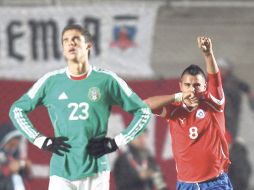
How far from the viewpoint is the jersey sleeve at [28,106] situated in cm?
557

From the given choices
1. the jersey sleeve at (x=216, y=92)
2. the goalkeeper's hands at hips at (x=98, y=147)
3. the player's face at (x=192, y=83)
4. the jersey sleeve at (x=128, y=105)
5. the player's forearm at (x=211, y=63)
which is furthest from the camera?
the jersey sleeve at (x=216, y=92)

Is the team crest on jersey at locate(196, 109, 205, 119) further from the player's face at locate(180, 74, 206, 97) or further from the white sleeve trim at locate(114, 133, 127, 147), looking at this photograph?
the white sleeve trim at locate(114, 133, 127, 147)

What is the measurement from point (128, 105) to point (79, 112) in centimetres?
30

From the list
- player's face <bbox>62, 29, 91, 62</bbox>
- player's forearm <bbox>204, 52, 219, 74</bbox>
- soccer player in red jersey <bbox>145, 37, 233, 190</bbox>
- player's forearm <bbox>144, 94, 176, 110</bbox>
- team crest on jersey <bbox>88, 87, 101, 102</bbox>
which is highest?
player's face <bbox>62, 29, 91, 62</bbox>

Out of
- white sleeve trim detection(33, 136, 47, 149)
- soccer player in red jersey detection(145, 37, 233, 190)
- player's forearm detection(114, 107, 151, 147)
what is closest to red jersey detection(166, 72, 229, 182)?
soccer player in red jersey detection(145, 37, 233, 190)

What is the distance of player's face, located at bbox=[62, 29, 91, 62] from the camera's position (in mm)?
5453

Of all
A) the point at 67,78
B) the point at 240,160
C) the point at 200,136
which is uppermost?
the point at 67,78

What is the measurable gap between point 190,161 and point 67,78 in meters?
1.13

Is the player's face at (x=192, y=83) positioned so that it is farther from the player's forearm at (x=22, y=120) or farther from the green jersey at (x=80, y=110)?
the player's forearm at (x=22, y=120)

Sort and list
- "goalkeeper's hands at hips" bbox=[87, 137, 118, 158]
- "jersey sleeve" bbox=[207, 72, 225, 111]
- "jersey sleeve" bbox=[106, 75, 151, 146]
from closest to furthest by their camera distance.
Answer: "goalkeeper's hands at hips" bbox=[87, 137, 118, 158] → "jersey sleeve" bbox=[106, 75, 151, 146] → "jersey sleeve" bbox=[207, 72, 225, 111]

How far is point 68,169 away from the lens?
18.0 feet

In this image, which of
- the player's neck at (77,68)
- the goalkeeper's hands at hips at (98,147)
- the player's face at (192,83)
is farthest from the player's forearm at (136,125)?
the player's face at (192,83)

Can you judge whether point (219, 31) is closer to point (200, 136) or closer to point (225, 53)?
point (225, 53)

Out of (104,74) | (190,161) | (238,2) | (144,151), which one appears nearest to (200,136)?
(190,161)
